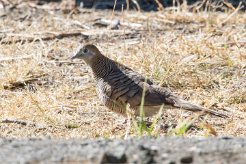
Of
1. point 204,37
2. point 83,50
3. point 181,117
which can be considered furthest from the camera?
point 204,37

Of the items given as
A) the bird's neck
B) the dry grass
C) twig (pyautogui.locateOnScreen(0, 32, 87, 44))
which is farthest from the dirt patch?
twig (pyautogui.locateOnScreen(0, 32, 87, 44))

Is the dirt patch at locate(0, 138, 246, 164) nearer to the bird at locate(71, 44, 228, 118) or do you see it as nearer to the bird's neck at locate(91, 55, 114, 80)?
the bird at locate(71, 44, 228, 118)

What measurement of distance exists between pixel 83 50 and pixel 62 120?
847 mm

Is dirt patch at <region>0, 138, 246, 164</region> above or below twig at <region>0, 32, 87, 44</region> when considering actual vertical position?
above

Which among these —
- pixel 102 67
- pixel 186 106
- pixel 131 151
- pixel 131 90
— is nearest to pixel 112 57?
pixel 102 67

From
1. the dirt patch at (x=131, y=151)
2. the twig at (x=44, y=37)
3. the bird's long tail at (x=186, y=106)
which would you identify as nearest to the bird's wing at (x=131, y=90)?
the bird's long tail at (x=186, y=106)

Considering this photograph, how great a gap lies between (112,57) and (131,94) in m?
2.23

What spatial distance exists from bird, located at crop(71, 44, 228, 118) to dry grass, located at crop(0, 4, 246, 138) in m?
0.20

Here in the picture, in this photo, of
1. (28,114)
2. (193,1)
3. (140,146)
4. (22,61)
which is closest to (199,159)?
(140,146)

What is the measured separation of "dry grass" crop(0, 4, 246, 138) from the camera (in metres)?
7.04

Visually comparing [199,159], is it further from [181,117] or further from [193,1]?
[193,1]

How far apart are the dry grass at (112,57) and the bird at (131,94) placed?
7.7 inches

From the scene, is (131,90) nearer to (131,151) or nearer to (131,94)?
(131,94)

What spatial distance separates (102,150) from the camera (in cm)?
432
